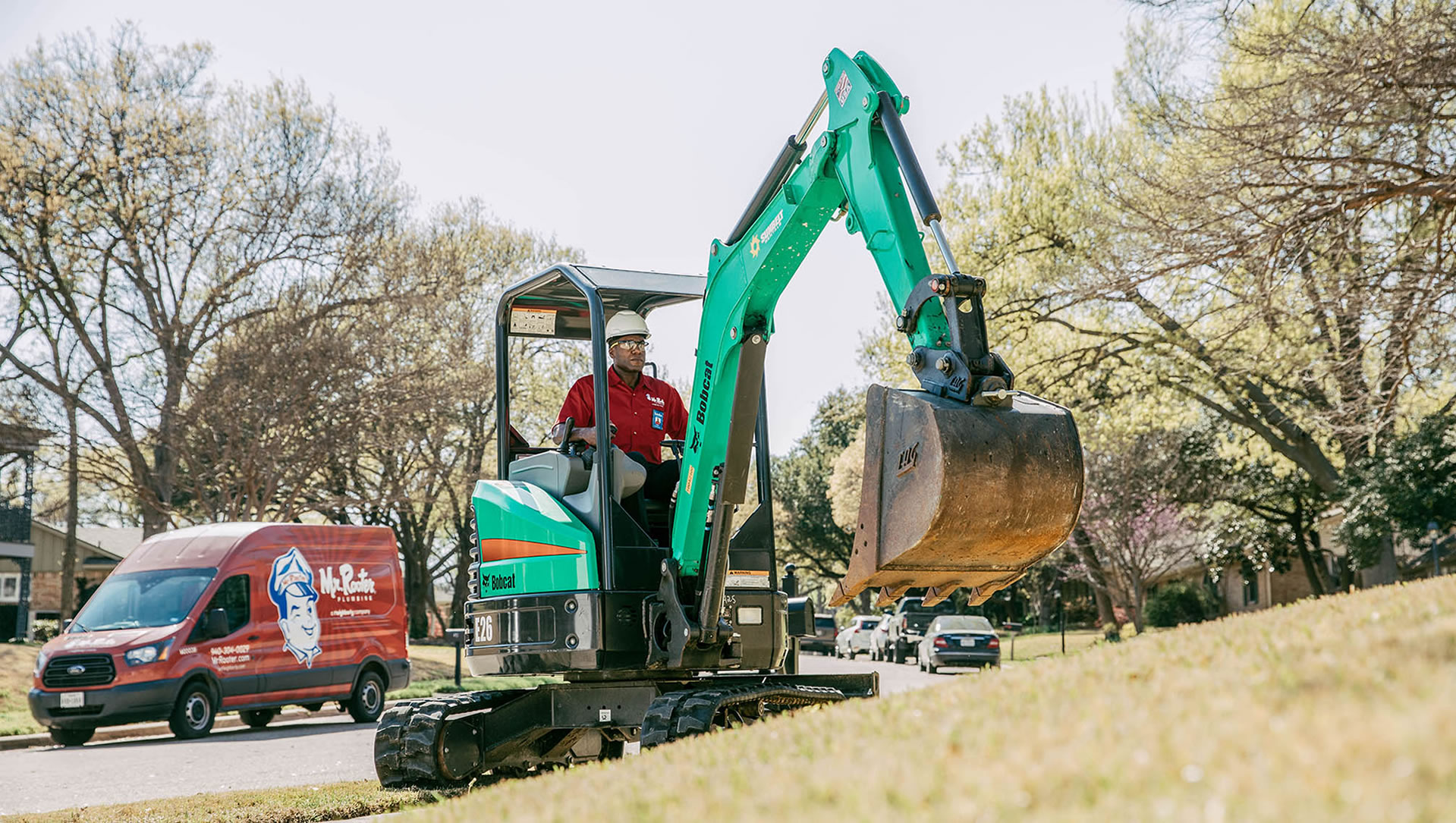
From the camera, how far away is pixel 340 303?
95.6 feet

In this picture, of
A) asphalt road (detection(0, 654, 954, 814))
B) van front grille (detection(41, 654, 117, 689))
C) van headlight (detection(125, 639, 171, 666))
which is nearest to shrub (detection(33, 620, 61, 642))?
asphalt road (detection(0, 654, 954, 814))

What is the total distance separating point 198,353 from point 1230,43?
22.2 m

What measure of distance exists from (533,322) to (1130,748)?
282 inches

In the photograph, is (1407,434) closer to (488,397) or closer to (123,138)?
(488,397)

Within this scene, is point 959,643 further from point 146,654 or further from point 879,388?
point 879,388

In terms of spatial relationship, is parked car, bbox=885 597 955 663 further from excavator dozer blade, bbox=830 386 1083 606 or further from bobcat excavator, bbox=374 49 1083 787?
excavator dozer blade, bbox=830 386 1083 606

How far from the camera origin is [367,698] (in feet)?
64.8

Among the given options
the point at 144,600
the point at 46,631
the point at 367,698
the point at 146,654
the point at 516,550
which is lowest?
the point at 367,698

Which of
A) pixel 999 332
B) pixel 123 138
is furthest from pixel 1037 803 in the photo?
pixel 123 138

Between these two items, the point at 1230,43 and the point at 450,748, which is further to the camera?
the point at 1230,43

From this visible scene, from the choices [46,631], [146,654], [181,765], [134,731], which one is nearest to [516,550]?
[181,765]

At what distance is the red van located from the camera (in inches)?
656

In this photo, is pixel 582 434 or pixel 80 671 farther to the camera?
pixel 80 671

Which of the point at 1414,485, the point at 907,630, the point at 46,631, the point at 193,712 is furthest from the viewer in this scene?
the point at 907,630
